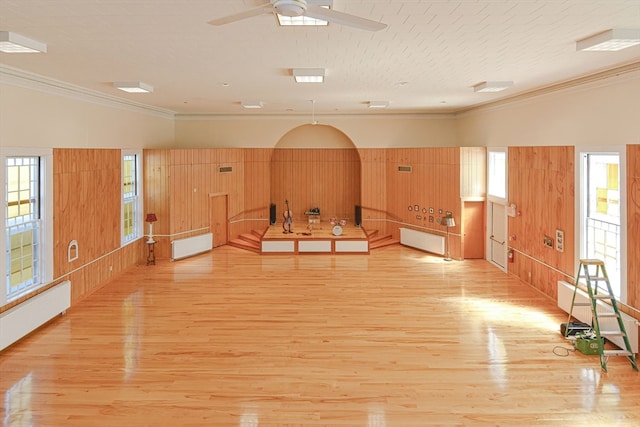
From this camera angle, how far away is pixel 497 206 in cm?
1234

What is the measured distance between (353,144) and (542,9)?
11.6 metres

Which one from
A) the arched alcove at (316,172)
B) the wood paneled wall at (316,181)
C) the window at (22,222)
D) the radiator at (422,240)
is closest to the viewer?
the window at (22,222)

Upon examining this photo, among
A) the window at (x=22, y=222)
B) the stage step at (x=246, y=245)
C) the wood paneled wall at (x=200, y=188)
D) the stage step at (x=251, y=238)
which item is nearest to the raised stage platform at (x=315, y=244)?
the stage step at (x=246, y=245)

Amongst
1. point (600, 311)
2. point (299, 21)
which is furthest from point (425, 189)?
point (299, 21)

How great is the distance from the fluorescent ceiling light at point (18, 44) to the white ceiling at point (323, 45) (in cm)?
10

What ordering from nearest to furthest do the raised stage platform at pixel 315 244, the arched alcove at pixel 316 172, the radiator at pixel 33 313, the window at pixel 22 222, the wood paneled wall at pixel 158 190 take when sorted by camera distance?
1. the radiator at pixel 33 313
2. the window at pixel 22 222
3. the wood paneled wall at pixel 158 190
4. the raised stage platform at pixel 315 244
5. the arched alcove at pixel 316 172

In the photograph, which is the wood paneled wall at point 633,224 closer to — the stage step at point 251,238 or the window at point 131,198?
the stage step at point 251,238

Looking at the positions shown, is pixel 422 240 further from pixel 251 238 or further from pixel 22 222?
pixel 22 222

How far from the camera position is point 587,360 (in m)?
6.46

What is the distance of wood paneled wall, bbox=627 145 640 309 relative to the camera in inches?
262

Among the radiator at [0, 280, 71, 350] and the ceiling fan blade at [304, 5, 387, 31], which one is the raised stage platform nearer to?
the radiator at [0, 280, 71, 350]

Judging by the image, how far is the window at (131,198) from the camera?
12.1 meters

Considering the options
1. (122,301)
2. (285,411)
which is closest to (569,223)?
(285,411)

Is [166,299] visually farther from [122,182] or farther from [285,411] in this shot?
[285,411]
